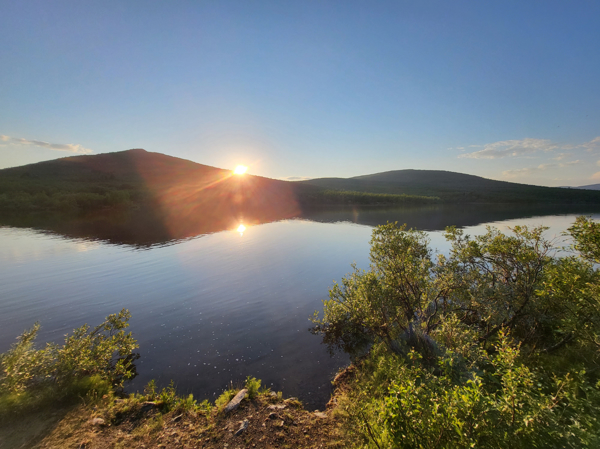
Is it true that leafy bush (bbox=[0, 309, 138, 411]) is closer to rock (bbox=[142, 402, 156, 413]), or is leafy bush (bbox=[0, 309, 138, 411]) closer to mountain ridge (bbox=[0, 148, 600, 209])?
rock (bbox=[142, 402, 156, 413])

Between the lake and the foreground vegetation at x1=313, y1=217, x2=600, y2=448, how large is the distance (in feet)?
9.25

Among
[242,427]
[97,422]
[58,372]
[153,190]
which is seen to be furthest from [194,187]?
[242,427]

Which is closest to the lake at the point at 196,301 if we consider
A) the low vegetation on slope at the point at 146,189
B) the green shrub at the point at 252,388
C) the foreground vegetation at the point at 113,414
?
the green shrub at the point at 252,388

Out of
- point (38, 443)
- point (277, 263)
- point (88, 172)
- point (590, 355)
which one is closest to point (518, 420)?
point (590, 355)

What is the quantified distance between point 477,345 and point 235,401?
848 centimetres

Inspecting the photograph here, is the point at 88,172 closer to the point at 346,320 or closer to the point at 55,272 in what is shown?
the point at 55,272

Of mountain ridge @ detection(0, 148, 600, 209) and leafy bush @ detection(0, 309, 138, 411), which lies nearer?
leafy bush @ detection(0, 309, 138, 411)

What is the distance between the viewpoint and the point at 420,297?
11.3 m

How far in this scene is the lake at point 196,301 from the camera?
1141cm

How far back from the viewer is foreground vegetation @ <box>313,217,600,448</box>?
178 inches

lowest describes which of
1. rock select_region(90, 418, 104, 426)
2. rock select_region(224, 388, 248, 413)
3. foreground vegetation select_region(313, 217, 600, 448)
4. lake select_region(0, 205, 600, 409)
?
lake select_region(0, 205, 600, 409)

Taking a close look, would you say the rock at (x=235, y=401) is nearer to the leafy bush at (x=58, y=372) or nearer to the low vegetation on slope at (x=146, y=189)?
the leafy bush at (x=58, y=372)

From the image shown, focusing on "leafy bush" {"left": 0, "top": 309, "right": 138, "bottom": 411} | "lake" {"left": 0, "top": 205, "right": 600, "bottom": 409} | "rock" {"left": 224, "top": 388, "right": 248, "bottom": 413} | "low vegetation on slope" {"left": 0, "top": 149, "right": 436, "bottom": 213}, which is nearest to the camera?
"leafy bush" {"left": 0, "top": 309, "right": 138, "bottom": 411}

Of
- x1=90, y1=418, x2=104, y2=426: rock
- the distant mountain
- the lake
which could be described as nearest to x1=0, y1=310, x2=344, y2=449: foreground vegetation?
x1=90, y1=418, x2=104, y2=426: rock
